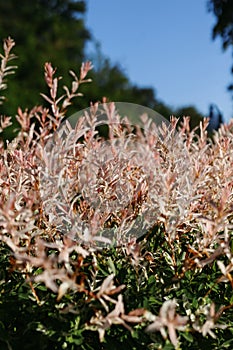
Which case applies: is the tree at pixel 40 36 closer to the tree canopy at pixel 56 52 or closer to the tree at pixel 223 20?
the tree canopy at pixel 56 52

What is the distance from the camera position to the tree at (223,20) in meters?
13.0

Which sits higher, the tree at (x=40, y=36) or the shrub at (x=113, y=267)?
the tree at (x=40, y=36)

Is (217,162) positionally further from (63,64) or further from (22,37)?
(22,37)

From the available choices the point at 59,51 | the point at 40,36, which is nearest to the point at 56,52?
the point at 59,51

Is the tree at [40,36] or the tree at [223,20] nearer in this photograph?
the tree at [223,20]

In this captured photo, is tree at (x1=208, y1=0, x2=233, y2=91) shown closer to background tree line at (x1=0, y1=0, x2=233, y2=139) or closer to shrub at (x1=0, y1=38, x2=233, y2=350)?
background tree line at (x1=0, y1=0, x2=233, y2=139)

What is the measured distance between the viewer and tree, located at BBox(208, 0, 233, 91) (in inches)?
514

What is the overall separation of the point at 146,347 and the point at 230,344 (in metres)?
0.29

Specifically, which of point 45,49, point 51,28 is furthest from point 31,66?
point 51,28

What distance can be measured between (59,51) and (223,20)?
18.1 metres

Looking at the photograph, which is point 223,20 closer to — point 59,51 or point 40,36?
point 59,51

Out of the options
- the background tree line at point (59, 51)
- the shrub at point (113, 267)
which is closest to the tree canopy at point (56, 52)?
the background tree line at point (59, 51)

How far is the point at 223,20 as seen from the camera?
43.0 feet

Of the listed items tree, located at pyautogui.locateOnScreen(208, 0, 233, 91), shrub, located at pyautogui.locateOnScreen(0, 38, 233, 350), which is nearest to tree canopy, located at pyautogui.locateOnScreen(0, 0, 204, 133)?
tree, located at pyautogui.locateOnScreen(208, 0, 233, 91)
